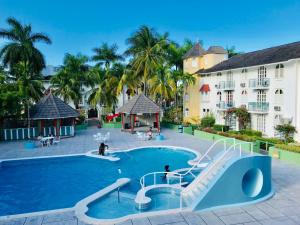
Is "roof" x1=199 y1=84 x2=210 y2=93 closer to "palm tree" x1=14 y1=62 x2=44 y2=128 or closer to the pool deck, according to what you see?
"palm tree" x1=14 y1=62 x2=44 y2=128

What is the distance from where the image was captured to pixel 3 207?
11.9m

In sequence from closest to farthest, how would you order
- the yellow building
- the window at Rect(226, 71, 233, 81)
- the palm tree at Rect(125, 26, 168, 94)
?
the window at Rect(226, 71, 233, 81) < the palm tree at Rect(125, 26, 168, 94) < the yellow building

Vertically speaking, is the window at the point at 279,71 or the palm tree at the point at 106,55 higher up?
the palm tree at the point at 106,55

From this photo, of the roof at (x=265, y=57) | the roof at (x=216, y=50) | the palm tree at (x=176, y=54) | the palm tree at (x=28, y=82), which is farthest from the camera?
the palm tree at (x=176, y=54)

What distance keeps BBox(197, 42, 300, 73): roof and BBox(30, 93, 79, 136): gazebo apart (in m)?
19.8

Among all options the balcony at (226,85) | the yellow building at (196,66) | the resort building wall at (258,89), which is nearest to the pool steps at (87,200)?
the resort building wall at (258,89)

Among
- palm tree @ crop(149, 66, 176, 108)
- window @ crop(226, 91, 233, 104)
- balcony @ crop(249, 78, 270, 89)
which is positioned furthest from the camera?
palm tree @ crop(149, 66, 176, 108)

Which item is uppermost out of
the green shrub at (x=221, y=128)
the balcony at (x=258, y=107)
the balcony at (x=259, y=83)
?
the balcony at (x=259, y=83)

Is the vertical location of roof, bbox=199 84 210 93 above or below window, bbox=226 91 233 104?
above

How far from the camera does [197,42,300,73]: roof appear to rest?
85.7ft

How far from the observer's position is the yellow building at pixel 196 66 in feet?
126

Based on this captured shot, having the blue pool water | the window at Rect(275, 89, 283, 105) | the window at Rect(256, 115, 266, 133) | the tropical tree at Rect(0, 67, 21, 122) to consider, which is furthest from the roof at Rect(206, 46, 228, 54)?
the tropical tree at Rect(0, 67, 21, 122)

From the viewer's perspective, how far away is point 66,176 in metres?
16.6

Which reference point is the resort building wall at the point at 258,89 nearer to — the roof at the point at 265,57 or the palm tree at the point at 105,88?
the roof at the point at 265,57
